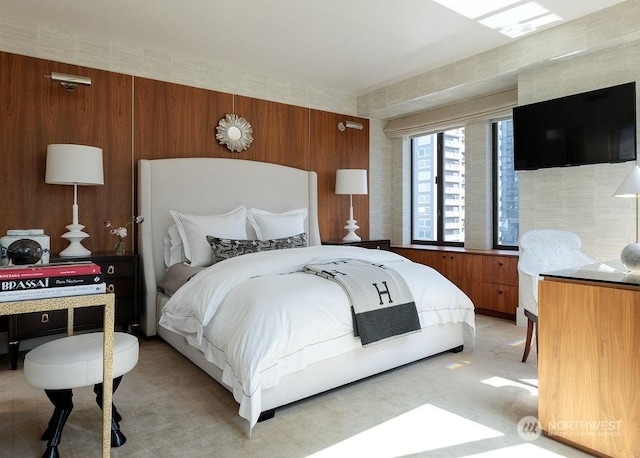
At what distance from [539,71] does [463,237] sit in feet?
7.22

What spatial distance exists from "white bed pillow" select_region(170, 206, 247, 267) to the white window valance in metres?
2.74

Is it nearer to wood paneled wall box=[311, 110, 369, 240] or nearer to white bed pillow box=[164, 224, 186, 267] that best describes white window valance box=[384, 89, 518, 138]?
wood paneled wall box=[311, 110, 369, 240]

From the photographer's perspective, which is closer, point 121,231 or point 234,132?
point 121,231

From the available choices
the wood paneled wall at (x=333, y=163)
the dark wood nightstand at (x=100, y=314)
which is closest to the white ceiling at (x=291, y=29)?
the wood paneled wall at (x=333, y=163)

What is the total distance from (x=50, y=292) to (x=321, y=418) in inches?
56.9

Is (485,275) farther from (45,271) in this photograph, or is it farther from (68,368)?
(45,271)

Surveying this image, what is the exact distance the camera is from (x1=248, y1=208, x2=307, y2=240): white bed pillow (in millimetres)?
4152

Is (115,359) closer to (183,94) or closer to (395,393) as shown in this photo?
(395,393)

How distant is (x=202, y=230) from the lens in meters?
3.76

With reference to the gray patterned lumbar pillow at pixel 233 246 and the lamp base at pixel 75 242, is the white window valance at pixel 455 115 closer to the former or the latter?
the gray patterned lumbar pillow at pixel 233 246

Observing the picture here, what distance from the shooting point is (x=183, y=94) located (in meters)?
4.21

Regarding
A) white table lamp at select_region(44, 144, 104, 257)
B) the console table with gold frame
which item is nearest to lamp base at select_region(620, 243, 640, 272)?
the console table with gold frame

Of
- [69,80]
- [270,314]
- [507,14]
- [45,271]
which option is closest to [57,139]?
[69,80]

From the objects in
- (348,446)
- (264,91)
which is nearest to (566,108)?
(264,91)
